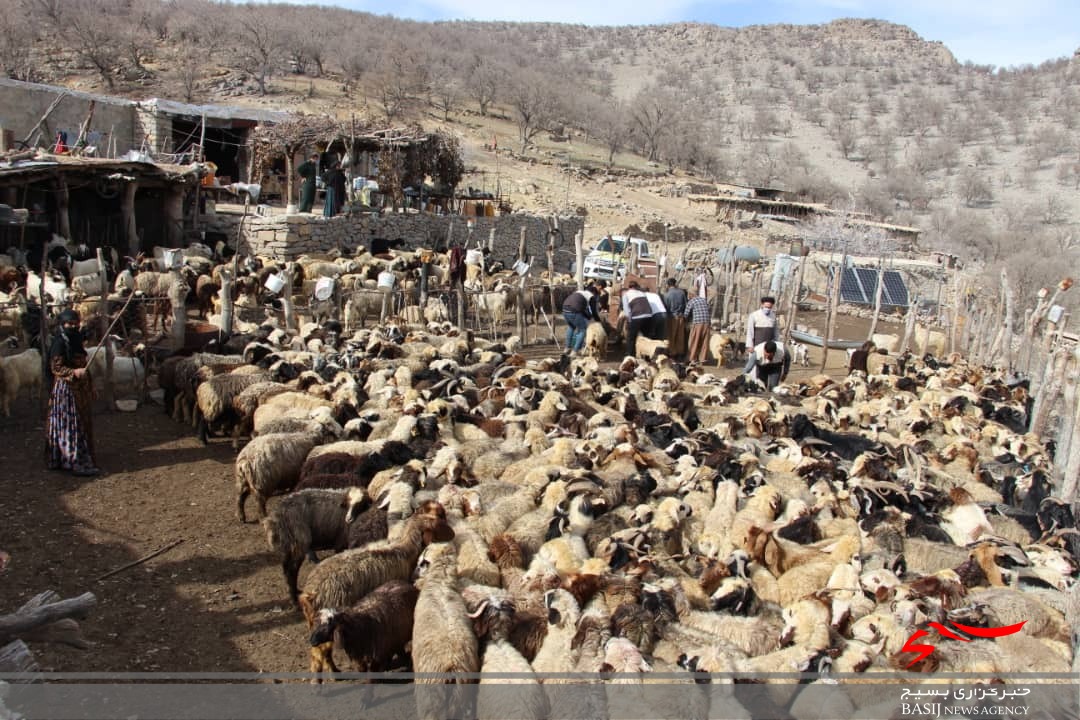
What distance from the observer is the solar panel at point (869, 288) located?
27.1 meters

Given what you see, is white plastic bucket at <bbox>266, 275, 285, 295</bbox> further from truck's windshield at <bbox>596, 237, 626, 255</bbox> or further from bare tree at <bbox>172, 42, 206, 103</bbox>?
bare tree at <bbox>172, 42, 206, 103</bbox>

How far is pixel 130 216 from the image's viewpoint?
759 inches

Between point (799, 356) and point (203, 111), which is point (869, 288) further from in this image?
point (203, 111)

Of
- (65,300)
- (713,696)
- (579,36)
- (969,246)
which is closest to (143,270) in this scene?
(65,300)

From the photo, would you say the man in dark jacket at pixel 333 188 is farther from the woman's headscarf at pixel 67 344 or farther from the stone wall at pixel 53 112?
the woman's headscarf at pixel 67 344

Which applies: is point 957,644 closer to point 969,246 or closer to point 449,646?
point 449,646

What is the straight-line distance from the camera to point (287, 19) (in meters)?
60.8

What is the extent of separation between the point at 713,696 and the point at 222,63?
46.7 metres

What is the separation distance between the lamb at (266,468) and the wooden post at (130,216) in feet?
44.0

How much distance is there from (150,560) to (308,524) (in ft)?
4.69

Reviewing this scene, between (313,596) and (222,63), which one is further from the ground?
(222,63)

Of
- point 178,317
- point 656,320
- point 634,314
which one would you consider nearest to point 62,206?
point 178,317

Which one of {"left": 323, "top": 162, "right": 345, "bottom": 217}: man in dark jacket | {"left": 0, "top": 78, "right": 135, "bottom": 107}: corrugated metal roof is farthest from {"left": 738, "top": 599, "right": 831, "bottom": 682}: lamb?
{"left": 0, "top": 78, "right": 135, "bottom": 107}: corrugated metal roof

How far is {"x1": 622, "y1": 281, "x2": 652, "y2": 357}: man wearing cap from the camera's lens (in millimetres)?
15070
